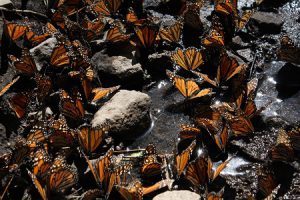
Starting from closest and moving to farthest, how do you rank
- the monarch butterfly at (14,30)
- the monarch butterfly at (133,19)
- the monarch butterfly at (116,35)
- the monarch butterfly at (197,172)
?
the monarch butterfly at (197,172)
the monarch butterfly at (14,30)
the monarch butterfly at (116,35)
the monarch butterfly at (133,19)

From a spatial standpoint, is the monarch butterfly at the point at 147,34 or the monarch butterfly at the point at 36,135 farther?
the monarch butterfly at the point at 147,34

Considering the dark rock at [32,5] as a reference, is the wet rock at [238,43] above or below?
below

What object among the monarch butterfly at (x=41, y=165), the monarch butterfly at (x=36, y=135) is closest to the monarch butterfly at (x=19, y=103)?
the monarch butterfly at (x=36, y=135)

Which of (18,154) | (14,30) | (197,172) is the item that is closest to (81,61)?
(14,30)

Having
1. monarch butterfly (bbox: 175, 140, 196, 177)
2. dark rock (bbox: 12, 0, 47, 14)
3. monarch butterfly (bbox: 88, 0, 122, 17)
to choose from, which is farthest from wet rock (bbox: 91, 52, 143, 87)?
monarch butterfly (bbox: 175, 140, 196, 177)

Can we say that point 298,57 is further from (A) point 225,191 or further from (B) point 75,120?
(B) point 75,120

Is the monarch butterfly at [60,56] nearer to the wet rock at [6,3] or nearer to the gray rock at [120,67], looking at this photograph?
the gray rock at [120,67]

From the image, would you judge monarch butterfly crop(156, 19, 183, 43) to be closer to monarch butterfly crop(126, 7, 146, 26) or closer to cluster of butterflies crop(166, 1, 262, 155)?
cluster of butterflies crop(166, 1, 262, 155)

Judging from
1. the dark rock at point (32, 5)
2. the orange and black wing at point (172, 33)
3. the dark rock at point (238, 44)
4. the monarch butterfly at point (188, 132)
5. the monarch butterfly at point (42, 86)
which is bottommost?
the monarch butterfly at point (188, 132)
